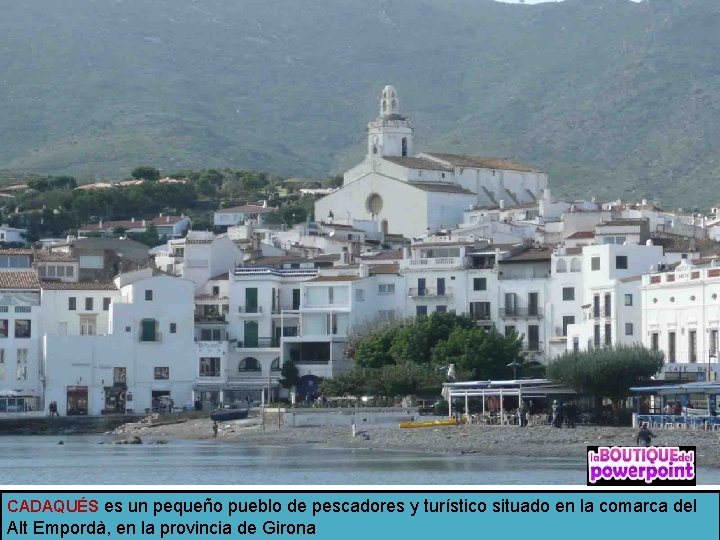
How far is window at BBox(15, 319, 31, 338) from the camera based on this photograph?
92.3 meters

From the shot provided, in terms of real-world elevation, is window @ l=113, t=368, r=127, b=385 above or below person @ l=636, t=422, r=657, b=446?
above

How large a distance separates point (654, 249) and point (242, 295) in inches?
807

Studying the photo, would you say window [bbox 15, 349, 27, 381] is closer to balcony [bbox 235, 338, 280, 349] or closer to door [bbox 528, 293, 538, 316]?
balcony [bbox 235, 338, 280, 349]

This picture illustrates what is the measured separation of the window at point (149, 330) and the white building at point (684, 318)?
75.6 feet

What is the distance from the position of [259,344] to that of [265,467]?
35.2 metres

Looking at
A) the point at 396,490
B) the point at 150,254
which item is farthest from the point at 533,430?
the point at 150,254

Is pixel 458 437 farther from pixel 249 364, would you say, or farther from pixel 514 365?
pixel 249 364

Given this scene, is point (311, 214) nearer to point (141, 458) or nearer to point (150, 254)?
point (150, 254)

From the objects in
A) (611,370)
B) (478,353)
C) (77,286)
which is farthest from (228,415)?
(611,370)

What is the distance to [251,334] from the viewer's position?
317ft

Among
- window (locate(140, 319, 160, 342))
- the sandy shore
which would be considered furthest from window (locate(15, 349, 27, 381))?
the sandy shore

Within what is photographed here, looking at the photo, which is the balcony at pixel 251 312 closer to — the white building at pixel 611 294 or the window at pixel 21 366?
the window at pixel 21 366

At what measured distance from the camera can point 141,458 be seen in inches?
2643

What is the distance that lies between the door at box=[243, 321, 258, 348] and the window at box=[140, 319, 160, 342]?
4.78 m
